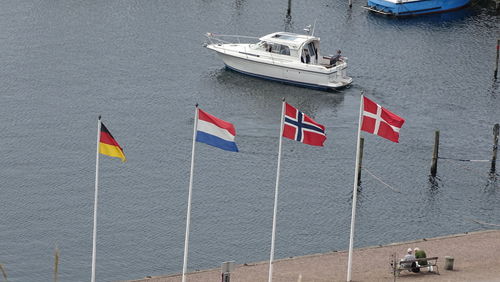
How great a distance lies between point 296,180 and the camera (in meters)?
82.0

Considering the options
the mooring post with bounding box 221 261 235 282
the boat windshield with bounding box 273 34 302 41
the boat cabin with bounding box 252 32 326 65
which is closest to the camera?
the mooring post with bounding box 221 261 235 282

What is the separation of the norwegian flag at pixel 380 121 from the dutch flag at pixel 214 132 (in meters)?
6.95

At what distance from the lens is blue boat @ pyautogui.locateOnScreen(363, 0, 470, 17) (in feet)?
390

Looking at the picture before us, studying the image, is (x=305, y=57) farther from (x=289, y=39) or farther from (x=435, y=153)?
(x=435, y=153)

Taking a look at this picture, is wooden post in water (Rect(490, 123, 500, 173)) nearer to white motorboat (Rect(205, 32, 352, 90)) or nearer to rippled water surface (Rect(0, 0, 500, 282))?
rippled water surface (Rect(0, 0, 500, 282))

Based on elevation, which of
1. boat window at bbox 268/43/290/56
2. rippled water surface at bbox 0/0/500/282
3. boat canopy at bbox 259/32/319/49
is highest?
boat canopy at bbox 259/32/319/49

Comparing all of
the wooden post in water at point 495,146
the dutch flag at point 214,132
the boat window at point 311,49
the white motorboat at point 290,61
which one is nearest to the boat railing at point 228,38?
the white motorboat at point 290,61

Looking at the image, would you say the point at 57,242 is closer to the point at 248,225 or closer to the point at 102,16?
the point at 248,225

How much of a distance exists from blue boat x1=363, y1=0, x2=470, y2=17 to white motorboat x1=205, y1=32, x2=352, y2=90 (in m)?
18.3

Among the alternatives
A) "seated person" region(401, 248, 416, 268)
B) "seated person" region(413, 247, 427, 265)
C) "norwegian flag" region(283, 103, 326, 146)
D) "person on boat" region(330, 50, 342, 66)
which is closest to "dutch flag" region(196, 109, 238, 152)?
"norwegian flag" region(283, 103, 326, 146)

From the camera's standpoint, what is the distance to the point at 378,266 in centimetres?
6372

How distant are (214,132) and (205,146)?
1142 inches

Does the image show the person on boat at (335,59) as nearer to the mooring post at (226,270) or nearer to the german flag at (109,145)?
the mooring post at (226,270)

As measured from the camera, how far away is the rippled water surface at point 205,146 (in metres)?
74.1
